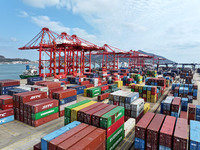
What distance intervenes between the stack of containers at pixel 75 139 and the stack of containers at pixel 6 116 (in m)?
13.7

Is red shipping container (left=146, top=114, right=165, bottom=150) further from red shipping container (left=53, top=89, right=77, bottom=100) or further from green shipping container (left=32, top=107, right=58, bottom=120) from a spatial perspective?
red shipping container (left=53, top=89, right=77, bottom=100)

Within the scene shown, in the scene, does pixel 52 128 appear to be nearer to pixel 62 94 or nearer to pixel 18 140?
pixel 18 140

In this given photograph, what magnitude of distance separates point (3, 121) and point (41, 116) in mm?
6155

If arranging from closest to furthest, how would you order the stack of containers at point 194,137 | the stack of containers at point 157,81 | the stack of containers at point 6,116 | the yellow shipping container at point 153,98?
the stack of containers at point 194,137 → the stack of containers at point 6,116 → the yellow shipping container at point 153,98 → the stack of containers at point 157,81

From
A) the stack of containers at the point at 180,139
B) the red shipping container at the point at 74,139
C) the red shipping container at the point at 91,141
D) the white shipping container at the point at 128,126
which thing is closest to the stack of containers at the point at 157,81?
the white shipping container at the point at 128,126

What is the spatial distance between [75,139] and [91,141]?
1.28 m

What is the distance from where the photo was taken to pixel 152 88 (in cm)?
3169

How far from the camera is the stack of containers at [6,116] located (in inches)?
782

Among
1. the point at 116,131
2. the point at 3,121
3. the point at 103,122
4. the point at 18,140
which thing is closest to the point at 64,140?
the point at 103,122

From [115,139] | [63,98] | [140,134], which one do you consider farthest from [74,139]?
[63,98]

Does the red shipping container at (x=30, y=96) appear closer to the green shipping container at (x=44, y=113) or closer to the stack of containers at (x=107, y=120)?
the green shipping container at (x=44, y=113)

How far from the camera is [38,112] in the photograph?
18875mm

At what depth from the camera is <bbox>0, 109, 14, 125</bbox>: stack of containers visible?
19.9 meters

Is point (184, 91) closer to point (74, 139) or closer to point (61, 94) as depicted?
point (61, 94)
